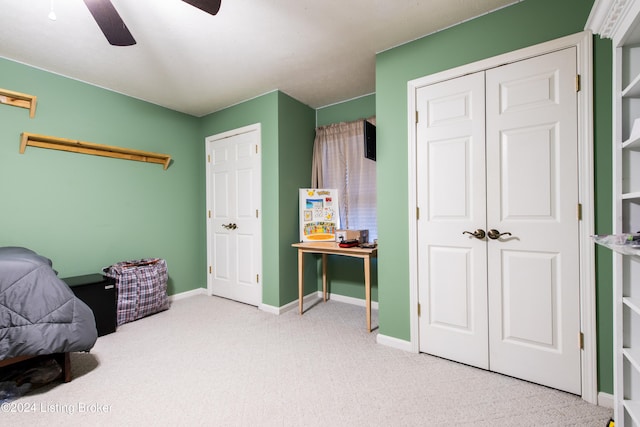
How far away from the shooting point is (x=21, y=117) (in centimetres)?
244

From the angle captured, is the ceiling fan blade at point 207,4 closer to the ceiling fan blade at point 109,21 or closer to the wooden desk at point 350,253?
the ceiling fan blade at point 109,21

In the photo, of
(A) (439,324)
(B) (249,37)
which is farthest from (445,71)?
(A) (439,324)

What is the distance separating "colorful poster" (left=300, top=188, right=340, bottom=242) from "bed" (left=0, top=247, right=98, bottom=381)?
2115mm

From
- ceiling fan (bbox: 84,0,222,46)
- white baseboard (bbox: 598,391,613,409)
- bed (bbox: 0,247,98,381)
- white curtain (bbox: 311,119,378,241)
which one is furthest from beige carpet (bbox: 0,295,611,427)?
ceiling fan (bbox: 84,0,222,46)

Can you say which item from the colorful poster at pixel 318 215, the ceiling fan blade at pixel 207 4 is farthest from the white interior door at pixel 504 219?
the ceiling fan blade at pixel 207 4

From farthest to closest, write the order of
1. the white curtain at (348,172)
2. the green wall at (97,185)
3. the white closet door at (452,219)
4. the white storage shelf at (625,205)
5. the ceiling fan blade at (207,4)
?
the white curtain at (348,172) → the green wall at (97,185) → the white closet door at (452,219) → the ceiling fan blade at (207,4) → the white storage shelf at (625,205)

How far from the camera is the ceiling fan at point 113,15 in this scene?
1386 mm

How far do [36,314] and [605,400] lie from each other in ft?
11.3

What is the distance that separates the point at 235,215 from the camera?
137 inches

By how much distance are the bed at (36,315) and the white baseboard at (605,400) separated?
10.5ft

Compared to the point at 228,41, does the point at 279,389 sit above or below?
below

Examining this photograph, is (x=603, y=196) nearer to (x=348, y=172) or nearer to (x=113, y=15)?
(x=348, y=172)

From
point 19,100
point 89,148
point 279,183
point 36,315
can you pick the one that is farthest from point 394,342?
point 19,100

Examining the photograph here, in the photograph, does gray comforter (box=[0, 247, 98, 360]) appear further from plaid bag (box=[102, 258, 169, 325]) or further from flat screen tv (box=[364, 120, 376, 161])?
flat screen tv (box=[364, 120, 376, 161])
